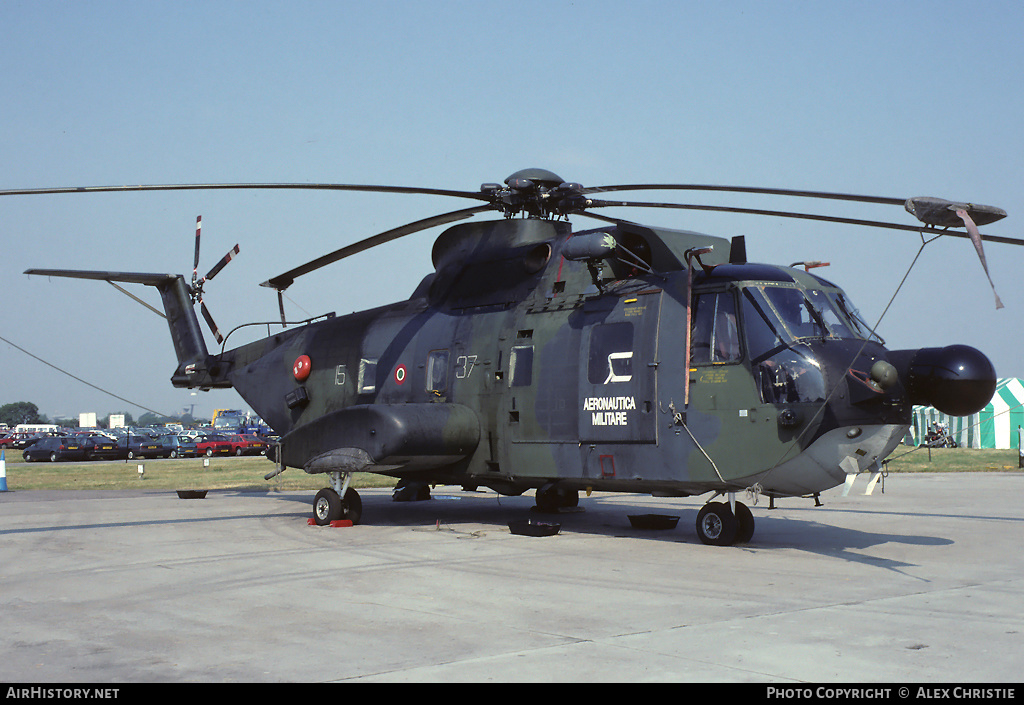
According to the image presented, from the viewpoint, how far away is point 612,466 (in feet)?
39.1

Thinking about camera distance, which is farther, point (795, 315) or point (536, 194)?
point (536, 194)

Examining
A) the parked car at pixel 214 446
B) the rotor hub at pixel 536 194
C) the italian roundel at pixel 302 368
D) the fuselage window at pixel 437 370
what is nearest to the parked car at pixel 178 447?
the parked car at pixel 214 446

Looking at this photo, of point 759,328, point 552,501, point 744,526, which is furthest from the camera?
point 552,501

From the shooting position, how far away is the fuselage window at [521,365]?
1302 centimetres

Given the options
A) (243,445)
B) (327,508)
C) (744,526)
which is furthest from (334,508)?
(243,445)

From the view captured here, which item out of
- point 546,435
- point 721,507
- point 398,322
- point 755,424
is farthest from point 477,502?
point 755,424

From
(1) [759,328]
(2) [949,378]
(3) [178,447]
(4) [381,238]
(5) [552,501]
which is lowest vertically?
(5) [552,501]

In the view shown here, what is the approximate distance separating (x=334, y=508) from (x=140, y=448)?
38.9 metres

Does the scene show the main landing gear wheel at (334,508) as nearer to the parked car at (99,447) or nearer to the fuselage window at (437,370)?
the fuselage window at (437,370)

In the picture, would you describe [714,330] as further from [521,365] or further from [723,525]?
[521,365]

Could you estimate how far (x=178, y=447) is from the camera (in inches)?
2004

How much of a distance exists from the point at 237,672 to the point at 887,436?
7.50 meters

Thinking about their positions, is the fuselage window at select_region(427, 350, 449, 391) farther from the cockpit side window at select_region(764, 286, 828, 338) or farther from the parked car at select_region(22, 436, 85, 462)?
the parked car at select_region(22, 436, 85, 462)

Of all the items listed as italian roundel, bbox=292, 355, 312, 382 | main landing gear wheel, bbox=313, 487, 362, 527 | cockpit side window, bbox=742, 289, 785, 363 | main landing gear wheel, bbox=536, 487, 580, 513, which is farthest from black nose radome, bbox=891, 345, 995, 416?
italian roundel, bbox=292, 355, 312, 382
